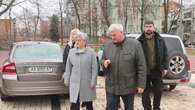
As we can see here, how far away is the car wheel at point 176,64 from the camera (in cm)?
960

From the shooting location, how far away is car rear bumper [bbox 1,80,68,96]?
841cm

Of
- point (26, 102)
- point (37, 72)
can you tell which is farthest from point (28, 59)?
point (26, 102)

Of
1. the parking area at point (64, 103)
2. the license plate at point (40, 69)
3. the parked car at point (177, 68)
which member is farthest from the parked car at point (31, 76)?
the parked car at point (177, 68)

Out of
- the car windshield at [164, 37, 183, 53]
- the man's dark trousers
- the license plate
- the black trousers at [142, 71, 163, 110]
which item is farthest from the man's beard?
the car windshield at [164, 37, 183, 53]

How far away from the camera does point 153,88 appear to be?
757 cm

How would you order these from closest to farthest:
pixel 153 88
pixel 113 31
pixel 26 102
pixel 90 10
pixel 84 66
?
pixel 113 31, pixel 84 66, pixel 153 88, pixel 26 102, pixel 90 10

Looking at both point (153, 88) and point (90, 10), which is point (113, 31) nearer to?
point (153, 88)

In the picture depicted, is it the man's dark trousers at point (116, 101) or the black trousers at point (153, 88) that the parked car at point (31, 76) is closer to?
the black trousers at point (153, 88)

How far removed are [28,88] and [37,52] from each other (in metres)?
1.21

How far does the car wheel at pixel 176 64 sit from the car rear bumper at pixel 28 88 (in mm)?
2827

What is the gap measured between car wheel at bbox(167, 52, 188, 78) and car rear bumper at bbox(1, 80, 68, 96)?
Answer: 283 centimetres

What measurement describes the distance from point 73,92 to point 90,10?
158 ft

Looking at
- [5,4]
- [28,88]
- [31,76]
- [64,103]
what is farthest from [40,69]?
[5,4]

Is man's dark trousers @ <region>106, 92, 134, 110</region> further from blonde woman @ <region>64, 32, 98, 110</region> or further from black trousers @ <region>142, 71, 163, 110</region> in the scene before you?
black trousers @ <region>142, 71, 163, 110</region>
